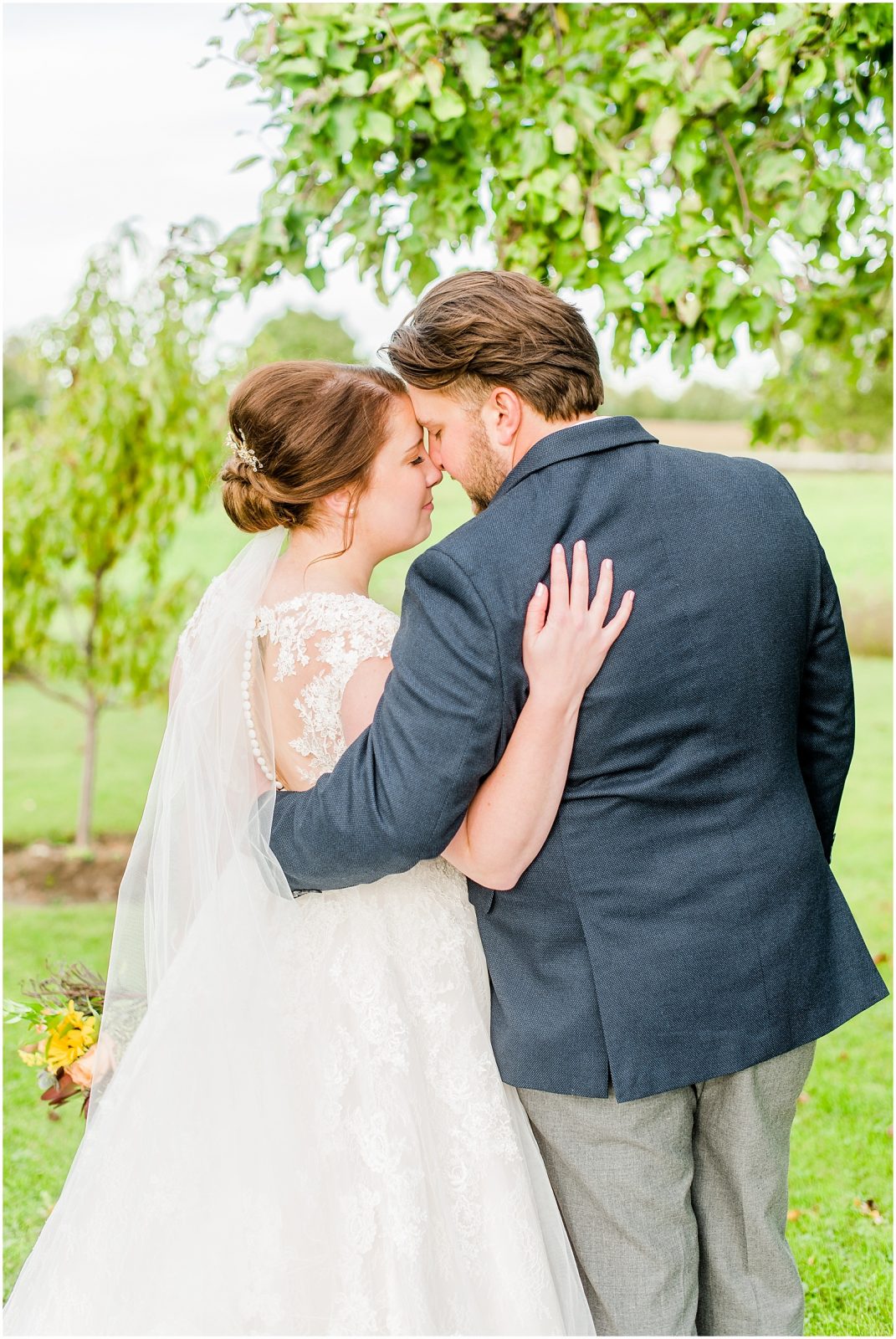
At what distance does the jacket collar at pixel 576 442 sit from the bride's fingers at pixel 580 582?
0.50 feet

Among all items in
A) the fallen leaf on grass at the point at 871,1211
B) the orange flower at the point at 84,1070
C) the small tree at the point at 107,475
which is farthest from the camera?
the small tree at the point at 107,475

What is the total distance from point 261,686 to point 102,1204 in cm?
92

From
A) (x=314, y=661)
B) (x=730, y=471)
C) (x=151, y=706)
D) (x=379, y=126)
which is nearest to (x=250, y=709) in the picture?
(x=314, y=661)

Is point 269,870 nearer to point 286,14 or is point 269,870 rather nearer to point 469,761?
point 469,761

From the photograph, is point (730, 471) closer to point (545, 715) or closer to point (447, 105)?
point (545, 715)

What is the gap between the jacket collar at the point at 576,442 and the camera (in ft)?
5.86

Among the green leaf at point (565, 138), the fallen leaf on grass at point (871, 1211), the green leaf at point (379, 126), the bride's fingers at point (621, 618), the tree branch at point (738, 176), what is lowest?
the fallen leaf on grass at point (871, 1211)

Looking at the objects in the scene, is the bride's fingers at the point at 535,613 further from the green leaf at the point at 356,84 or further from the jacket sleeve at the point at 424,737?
the green leaf at the point at 356,84

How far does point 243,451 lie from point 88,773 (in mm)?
5034

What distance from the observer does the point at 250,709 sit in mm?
2086

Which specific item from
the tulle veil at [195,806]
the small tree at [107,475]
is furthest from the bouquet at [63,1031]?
the small tree at [107,475]

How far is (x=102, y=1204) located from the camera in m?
1.92

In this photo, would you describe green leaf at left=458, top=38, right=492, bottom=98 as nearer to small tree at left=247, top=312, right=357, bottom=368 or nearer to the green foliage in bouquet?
the green foliage in bouquet

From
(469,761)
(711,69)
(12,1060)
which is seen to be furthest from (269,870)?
(12,1060)
